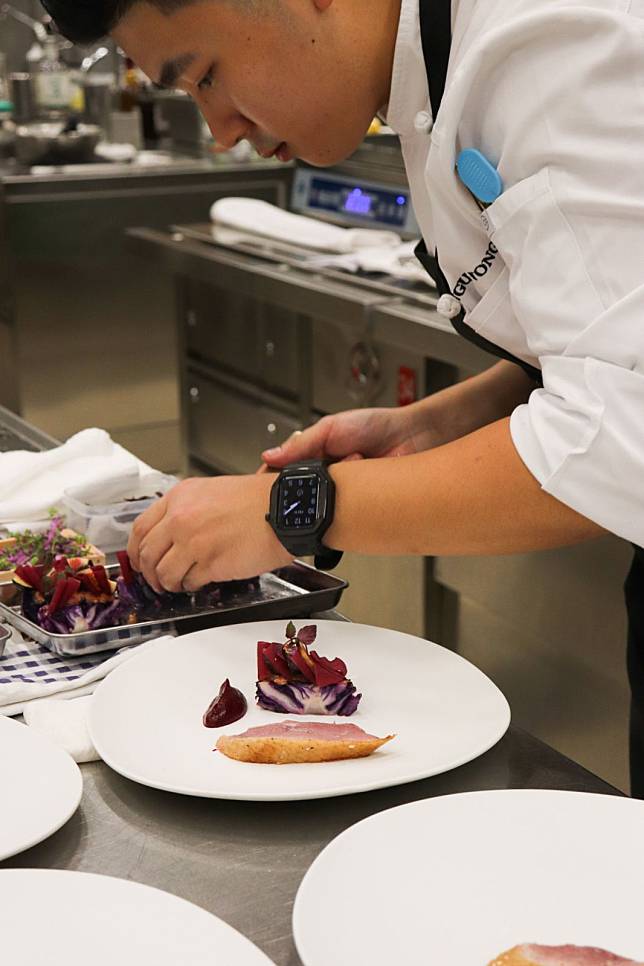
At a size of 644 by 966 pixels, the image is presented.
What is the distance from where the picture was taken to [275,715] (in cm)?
108

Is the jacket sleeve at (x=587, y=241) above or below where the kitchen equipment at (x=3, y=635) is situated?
above

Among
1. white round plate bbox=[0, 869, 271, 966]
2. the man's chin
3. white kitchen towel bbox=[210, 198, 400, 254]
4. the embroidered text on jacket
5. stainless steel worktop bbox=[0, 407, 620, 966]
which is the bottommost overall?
white kitchen towel bbox=[210, 198, 400, 254]

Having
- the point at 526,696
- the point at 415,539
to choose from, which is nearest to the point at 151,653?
the point at 415,539

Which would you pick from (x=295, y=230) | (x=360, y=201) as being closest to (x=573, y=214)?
(x=295, y=230)

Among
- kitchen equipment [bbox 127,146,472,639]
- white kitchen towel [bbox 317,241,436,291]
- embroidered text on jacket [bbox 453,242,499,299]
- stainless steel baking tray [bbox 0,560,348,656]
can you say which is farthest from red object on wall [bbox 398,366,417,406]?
embroidered text on jacket [bbox 453,242,499,299]

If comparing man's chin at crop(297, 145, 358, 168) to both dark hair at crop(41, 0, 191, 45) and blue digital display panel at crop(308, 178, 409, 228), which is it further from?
blue digital display panel at crop(308, 178, 409, 228)

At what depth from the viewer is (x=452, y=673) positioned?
1123 mm

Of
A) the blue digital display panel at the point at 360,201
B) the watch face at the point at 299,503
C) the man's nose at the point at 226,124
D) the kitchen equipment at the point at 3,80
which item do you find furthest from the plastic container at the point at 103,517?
the kitchen equipment at the point at 3,80

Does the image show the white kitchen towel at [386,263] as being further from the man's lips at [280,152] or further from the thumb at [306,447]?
the man's lips at [280,152]

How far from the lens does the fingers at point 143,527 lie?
1.29m

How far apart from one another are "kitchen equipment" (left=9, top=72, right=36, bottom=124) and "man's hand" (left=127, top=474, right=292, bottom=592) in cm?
348

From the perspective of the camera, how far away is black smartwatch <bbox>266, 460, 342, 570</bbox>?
117 centimetres

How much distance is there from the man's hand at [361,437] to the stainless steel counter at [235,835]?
54cm

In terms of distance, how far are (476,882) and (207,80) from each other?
0.79 metres
